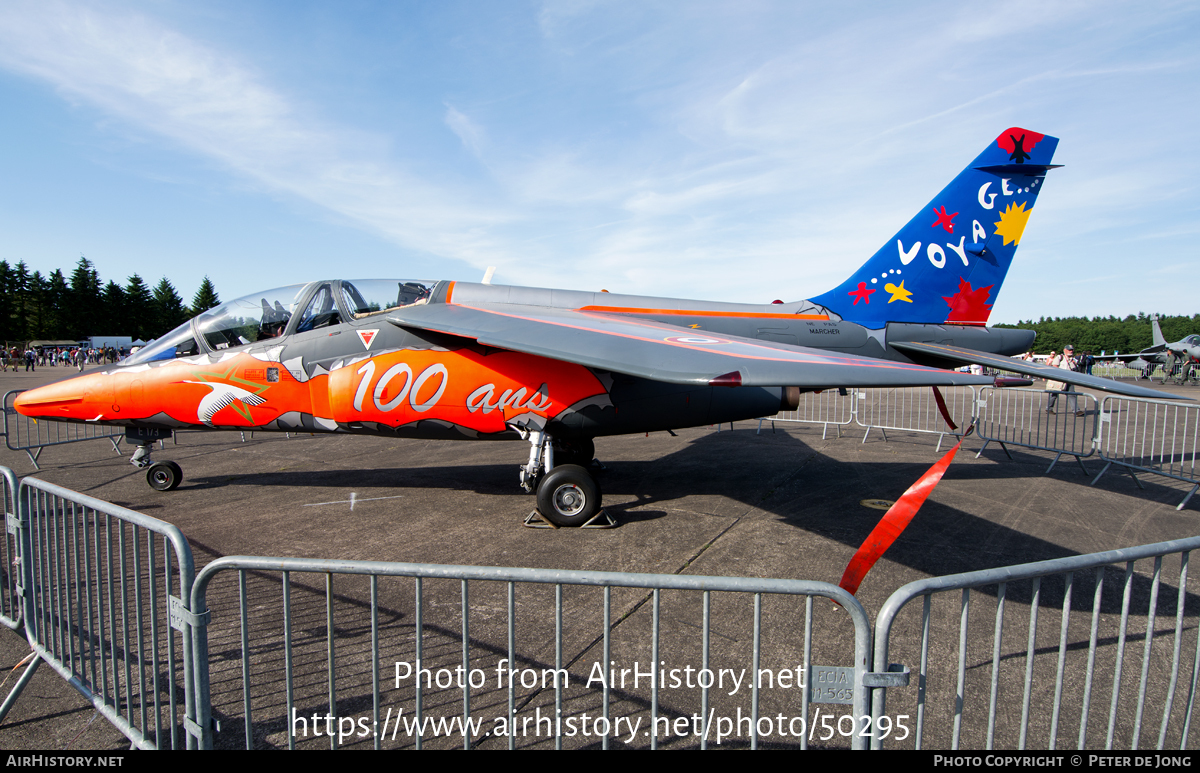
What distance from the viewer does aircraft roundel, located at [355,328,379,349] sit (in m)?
6.27

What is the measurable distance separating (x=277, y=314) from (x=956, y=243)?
30.9 ft

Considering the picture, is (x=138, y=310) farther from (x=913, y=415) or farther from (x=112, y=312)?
(x=913, y=415)

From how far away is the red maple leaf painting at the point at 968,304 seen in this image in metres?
8.36

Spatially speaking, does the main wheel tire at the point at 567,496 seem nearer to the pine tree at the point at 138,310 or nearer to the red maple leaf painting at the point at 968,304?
the red maple leaf painting at the point at 968,304

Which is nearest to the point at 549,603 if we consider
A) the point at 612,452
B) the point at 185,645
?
the point at 185,645

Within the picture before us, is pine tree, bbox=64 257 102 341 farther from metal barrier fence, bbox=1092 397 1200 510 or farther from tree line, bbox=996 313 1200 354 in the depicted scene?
tree line, bbox=996 313 1200 354

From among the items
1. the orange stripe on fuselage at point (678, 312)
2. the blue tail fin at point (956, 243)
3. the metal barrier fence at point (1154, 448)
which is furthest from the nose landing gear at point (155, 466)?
the metal barrier fence at point (1154, 448)

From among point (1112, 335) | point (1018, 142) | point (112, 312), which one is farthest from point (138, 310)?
point (1112, 335)

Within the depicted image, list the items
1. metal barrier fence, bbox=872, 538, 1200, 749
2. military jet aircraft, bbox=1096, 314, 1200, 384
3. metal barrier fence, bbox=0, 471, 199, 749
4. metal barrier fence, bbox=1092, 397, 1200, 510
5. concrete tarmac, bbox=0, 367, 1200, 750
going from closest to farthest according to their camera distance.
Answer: metal barrier fence, bbox=872, 538, 1200, 749
metal barrier fence, bbox=0, 471, 199, 749
concrete tarmac, bbox=0, 367, 1200, 750
metal barrier fence, bbox=1092, 397, 1200, 510
military jet aircraft, bbox=1096, 314, 1200, 384

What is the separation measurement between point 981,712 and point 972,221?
305 inches

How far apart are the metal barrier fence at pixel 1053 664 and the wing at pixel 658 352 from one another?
4.54 feet

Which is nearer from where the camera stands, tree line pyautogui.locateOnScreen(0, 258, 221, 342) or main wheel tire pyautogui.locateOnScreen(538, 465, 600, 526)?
main wheel tire pyautogui.locateOnScreen(538, 465, 600, 526)

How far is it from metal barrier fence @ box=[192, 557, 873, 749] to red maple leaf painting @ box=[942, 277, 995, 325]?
6.44m

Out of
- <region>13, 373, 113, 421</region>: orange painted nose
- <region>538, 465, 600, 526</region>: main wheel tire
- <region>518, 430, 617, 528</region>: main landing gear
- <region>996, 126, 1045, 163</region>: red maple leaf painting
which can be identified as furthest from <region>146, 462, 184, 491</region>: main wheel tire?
<region>996, 126, 1045, 163</region>: red maple leaf painting
